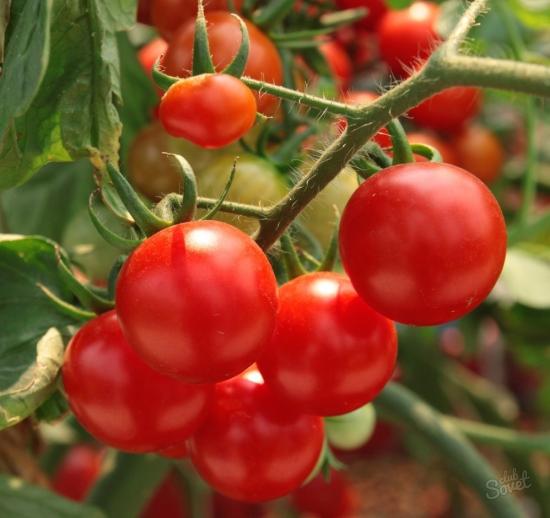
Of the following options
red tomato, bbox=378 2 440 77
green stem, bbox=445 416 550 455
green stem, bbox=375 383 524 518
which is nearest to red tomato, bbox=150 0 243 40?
red tomato, bbox=378 2 440 77

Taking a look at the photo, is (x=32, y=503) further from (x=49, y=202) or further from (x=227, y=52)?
(x=227, y=52)

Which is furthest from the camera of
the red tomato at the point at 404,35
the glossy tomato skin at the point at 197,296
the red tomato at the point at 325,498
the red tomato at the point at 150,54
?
the red tomato at the point at 325,498

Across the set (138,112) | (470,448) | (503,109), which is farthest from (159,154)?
(503,109)

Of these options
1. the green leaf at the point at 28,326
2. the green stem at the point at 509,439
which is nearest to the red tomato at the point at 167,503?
the green stem at the point at 509,439

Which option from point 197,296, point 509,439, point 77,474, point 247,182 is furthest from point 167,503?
point 197,296

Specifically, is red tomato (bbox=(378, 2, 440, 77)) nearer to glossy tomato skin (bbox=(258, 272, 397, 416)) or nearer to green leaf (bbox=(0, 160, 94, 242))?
green leaf (bbox=(0, 160, 94, 242))

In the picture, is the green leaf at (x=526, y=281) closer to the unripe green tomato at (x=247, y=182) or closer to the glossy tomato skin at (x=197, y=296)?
the unripe green tomato at (x=247, y=182)
